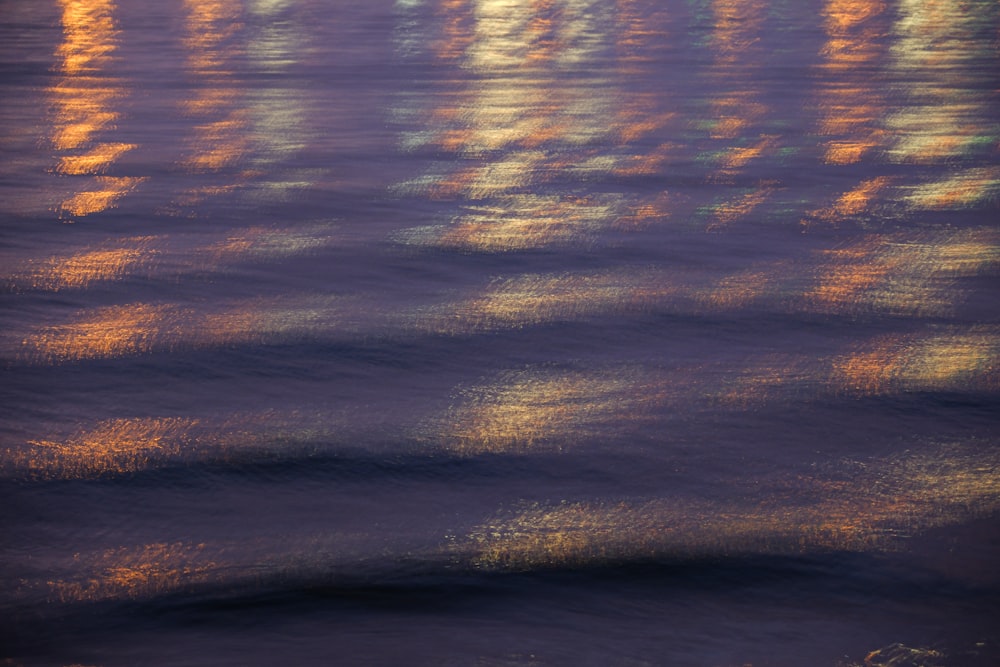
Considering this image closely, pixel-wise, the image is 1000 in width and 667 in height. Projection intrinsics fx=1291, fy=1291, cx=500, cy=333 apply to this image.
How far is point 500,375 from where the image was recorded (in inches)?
109

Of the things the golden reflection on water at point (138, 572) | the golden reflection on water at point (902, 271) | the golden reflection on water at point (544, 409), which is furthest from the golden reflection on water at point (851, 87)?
the golden reflection on water at point (138, 572)

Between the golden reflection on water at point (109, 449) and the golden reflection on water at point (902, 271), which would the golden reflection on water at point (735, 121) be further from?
the golden reflection on water at point (109, 449)

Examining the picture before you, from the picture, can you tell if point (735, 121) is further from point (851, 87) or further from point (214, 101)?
point (214, 101)

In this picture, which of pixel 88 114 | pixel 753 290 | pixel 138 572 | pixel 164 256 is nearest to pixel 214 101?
pixel 88 114

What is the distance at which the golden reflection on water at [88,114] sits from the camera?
4.16 metres

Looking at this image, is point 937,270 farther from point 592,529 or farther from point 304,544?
point 304,544

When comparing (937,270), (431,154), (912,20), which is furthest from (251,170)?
(912,20)

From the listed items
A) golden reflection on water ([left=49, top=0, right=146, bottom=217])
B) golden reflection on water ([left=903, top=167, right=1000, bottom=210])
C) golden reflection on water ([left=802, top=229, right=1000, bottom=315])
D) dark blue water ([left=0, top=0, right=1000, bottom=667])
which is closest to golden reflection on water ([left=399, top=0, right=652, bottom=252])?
dark blue water ([left=0, top=0, right=1000, bottom=667])

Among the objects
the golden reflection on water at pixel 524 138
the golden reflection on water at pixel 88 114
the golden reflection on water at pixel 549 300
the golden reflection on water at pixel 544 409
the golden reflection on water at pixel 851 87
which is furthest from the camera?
the golden reflection on water at pixel 851 87

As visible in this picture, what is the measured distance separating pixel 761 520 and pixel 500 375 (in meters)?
0.79

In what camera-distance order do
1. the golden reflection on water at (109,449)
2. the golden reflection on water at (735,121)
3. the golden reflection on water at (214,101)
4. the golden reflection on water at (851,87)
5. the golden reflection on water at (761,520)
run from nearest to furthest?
1. the golden reflection on water at (761,520)
2. the golden reflection on water at (109,449)
3. the golden reflection on water at (735,121)
4. the golden reflection on water at (214,101)
5. the golden reflection on water at (851,87)

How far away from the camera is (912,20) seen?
316 inches

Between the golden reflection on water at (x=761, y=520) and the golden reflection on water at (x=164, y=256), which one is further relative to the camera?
the golden reflection on water at (x=164, y=256)

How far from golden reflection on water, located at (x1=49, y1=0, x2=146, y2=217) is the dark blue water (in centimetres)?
3
